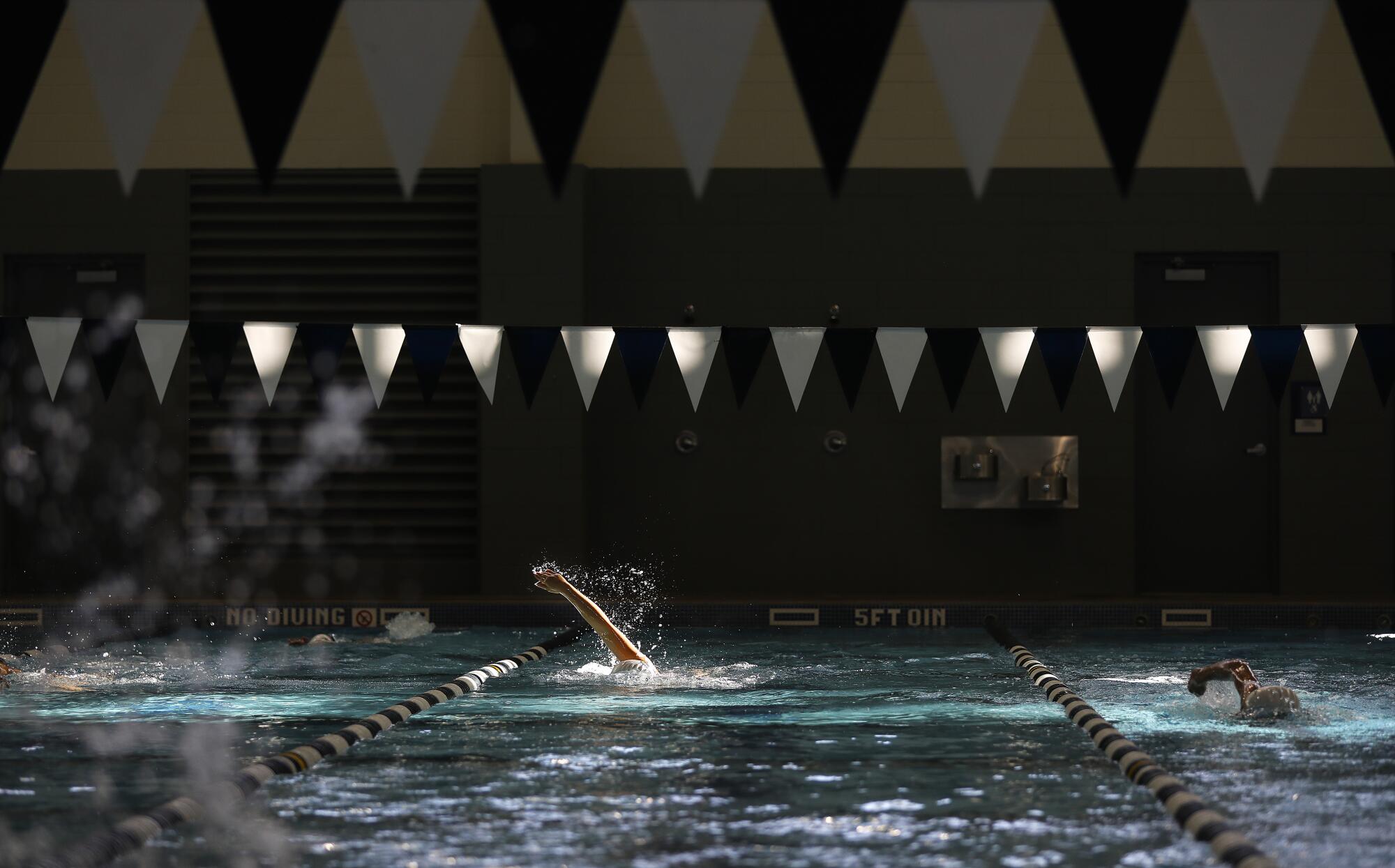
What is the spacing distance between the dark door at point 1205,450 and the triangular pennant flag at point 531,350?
4650mm

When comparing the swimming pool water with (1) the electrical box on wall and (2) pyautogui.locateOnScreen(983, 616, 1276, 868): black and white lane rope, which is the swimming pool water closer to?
(2) pyautogui.locateOnScreen(983, 616, 1276, 868): black and white lane rope

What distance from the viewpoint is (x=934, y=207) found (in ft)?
35.7

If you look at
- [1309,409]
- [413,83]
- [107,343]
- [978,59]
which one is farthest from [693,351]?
[1309,409]

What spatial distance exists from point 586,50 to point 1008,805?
252 cm

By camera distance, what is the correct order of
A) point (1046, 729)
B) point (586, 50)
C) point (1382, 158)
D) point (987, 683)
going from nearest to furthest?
point (586, 50) < point (1046, 729) < point (987, 683) < point (1382, 158)

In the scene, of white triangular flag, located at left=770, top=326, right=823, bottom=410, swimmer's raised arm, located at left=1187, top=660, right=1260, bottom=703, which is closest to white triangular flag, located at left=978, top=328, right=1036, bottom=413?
white triangular flag, located at left=770, top=326, right=823, bottom=410

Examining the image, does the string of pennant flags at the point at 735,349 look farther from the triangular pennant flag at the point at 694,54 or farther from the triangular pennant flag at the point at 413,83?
the triangular pennant flag at the point at 694,54

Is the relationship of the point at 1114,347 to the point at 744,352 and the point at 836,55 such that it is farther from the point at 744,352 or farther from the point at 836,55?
the point at 836,55

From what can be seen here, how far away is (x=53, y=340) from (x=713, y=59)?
4.46 m

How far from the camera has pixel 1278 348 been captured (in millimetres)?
8039

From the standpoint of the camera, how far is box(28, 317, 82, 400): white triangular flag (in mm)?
7816

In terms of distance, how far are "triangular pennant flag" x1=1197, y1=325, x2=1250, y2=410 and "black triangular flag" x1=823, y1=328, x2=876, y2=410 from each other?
178 centimetres

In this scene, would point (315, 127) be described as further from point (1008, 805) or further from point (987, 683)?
point (1008, 805)

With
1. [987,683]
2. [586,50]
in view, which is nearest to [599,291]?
[987,683]
